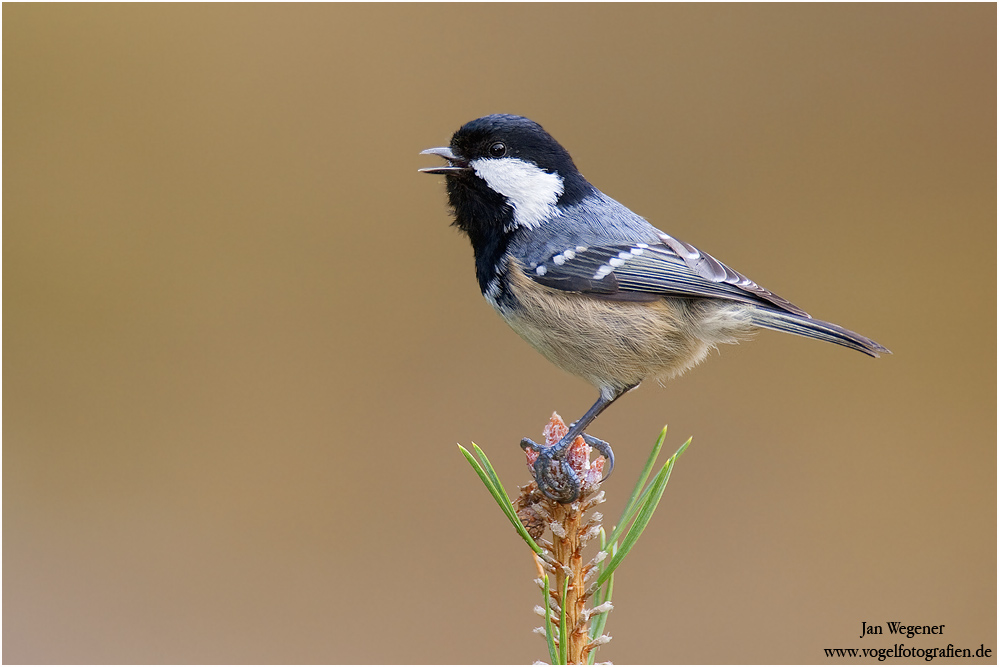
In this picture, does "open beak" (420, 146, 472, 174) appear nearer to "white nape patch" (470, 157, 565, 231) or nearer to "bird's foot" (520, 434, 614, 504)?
"white nape patch" (470, 157, 565, 231)

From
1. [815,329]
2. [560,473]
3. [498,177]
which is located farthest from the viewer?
[498,177]

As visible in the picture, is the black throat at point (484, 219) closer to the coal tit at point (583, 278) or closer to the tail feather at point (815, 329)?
the coal tit at point (583, 278)

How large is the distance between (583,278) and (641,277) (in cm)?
→ 12

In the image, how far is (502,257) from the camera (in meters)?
1.67

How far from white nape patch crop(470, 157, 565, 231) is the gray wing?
130mm

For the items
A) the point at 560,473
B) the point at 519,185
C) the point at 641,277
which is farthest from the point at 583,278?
the point at 560,473

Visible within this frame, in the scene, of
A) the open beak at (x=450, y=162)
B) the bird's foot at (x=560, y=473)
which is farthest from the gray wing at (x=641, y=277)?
the bird's foot at (x=560, y=473)

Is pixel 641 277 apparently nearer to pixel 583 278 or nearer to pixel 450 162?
pixel 583 278

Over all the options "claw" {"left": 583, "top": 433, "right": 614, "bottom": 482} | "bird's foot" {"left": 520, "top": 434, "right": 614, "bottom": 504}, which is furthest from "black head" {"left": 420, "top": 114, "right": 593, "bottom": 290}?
"bird's foot" {"left": 520, "top": 434, "right": 614, "bottom": 504}

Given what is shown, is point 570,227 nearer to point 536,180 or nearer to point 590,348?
point 536,180

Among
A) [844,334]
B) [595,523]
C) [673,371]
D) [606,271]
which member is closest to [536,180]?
[606,271]

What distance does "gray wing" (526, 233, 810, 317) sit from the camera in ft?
5.24

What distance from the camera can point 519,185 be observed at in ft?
5.62

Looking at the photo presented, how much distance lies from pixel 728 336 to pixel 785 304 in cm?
13
